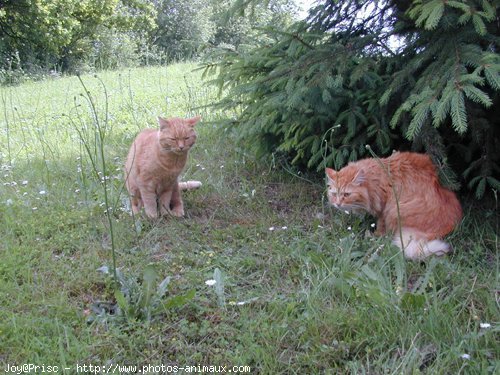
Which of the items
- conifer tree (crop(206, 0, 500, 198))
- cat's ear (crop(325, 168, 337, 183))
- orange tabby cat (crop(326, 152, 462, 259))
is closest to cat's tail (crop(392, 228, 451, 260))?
orange tabby cat (crop(326, 152, 462, 259))

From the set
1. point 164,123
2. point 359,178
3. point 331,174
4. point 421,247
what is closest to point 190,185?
point 164,123

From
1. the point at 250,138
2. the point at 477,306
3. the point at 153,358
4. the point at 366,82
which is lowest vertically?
the point at 153,358

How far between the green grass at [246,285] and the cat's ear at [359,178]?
0.99 feet

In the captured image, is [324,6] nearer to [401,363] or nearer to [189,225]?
[189,225]

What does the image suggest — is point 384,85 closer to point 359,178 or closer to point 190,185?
point 359,178

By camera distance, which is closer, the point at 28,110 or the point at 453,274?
the point at 453,274

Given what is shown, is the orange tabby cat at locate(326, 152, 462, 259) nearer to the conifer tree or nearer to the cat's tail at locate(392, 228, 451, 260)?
the cat's tail at locate(392, 228, 451, 260)

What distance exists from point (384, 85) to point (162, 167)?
192 centimetres

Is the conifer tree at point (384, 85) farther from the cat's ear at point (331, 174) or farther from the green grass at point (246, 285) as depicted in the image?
the green grass at point (246, 285)

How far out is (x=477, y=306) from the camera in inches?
99.3

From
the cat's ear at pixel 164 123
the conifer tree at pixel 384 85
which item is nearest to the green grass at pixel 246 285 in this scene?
the conifer tree at pixel 384 85

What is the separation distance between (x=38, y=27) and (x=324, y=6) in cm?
1637

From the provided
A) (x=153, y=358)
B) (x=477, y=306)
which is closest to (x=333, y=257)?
(x=477, y=306)

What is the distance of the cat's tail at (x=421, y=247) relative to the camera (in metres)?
3.04
